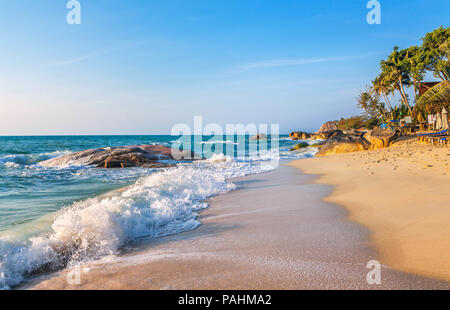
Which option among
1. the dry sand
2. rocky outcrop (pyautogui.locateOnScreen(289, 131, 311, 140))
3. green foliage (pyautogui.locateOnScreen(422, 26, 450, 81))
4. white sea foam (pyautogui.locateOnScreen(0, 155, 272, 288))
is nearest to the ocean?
white sea foam (pyautogui.locateOnScreen(0, 155, 272, 288))

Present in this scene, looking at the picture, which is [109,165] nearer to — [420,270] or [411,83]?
[420,270]

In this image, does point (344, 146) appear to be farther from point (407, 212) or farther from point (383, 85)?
point (383, 85)

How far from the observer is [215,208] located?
6.04 metres

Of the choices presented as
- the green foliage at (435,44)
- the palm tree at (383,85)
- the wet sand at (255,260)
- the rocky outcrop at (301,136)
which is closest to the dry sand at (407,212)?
the wet sand at (255,260)

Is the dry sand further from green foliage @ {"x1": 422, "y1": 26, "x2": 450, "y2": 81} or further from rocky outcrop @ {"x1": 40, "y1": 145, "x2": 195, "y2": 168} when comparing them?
green foliage @ {"x1": 422, "y1": 26, "x2": 450, "y2": 81}

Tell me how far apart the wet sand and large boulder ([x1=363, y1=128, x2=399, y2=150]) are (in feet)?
55.7

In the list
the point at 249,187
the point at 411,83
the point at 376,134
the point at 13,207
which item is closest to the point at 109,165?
the point at 13,207

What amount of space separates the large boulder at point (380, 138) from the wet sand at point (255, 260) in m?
17.0

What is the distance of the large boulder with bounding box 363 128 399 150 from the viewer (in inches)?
745

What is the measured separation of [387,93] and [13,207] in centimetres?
4843

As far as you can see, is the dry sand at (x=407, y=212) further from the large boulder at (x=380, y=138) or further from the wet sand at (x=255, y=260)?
the large boulder at (x=380, y=138)

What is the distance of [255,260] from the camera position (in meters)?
2.89

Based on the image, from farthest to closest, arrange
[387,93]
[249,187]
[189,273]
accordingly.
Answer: [387,93], [249,187], [189,273]

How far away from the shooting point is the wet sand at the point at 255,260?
7.79 feet
